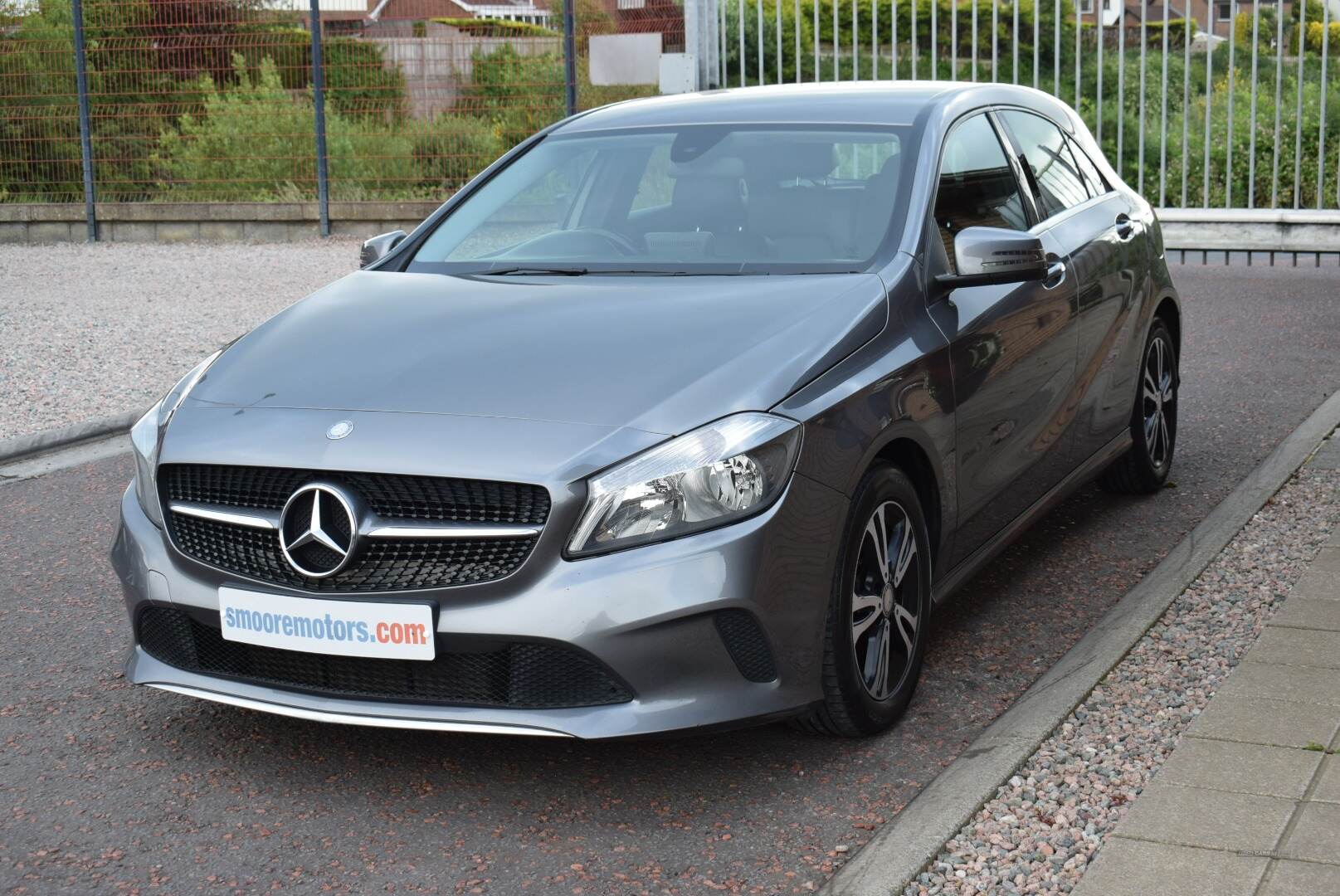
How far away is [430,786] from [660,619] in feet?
2.56

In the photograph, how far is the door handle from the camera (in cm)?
495

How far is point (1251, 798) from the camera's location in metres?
3.39

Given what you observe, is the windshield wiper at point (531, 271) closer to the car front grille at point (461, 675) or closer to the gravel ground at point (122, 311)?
the car front grille at point (461, 675)

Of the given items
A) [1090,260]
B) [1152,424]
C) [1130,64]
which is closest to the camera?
[1090,260]

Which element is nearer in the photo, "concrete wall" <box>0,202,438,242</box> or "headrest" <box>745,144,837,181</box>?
A: "headrest" <box>745,144,837,181</box>

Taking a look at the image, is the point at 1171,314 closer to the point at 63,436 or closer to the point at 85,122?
the point at 63,436

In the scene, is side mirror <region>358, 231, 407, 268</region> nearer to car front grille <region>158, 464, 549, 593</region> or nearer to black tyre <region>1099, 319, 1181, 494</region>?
car front grille <region>158, 464, 549, 593</region>

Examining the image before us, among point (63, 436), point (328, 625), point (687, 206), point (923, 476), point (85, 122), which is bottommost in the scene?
point (63, 436)

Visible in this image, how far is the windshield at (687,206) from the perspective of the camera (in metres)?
4.53

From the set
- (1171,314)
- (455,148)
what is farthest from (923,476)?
(455,148)

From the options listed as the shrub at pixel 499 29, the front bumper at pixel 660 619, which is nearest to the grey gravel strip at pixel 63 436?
the front bumper at pixel 660 619

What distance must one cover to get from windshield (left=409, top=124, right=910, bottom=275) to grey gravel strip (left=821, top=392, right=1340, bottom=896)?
1.19 m

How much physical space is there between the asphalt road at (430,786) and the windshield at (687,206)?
48.0 inches

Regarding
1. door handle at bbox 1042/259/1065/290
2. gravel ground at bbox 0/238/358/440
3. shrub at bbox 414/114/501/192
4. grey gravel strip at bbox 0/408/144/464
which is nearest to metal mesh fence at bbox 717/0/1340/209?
shrub at bbox 414/114/501/192
